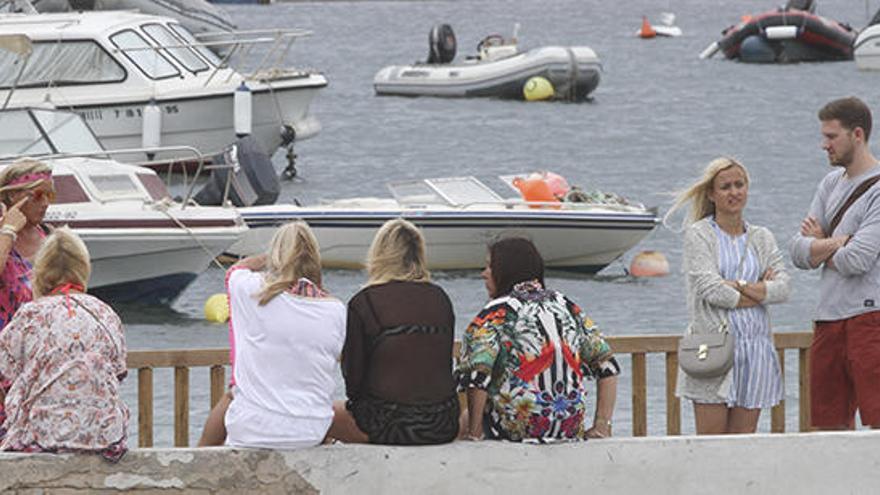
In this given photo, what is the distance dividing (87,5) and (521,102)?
1217 cm

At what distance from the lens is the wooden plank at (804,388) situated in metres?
10.0

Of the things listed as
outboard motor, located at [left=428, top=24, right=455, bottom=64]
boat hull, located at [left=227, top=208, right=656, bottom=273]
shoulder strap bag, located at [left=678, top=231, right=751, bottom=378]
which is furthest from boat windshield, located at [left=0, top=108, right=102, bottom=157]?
outboard motor, located at [left=428, top=24, right=455, bottom=64]

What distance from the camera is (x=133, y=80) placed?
33531 millimetres

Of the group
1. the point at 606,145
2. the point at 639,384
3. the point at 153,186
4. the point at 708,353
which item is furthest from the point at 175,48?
the point at 708,353

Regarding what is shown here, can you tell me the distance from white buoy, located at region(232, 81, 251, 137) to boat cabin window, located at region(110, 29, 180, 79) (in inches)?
41.0

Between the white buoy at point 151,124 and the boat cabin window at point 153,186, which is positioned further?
the white buoy at point 151,124

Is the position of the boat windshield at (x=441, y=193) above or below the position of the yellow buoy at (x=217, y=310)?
above

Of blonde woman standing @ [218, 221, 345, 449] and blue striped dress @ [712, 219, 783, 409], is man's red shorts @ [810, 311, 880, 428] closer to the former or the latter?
blue striped dress @ [712, 219, 783, 409]

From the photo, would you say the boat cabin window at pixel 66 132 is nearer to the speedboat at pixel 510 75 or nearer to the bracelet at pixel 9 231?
the bracelet at pixel 9 231

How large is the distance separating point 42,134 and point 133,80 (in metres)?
9.98

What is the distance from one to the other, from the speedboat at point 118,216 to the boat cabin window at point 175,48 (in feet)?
31.8

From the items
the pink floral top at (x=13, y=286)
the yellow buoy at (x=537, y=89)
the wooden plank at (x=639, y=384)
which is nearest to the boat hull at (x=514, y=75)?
the yellow buoy at (x=537, y=89)

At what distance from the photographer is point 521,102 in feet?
204

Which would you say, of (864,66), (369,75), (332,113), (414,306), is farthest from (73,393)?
(369,75)
